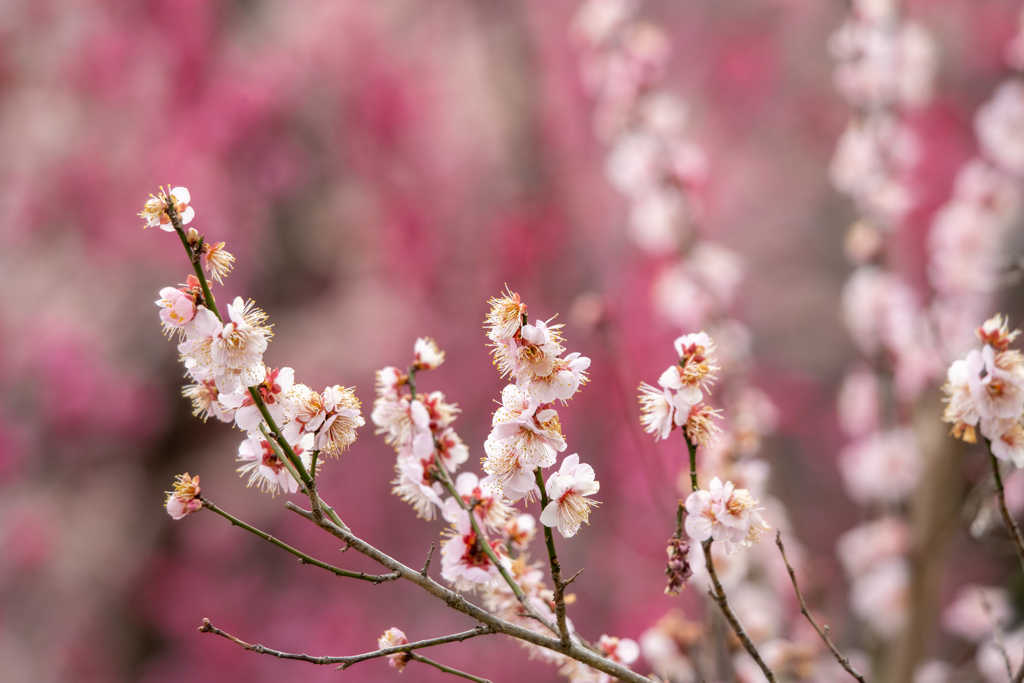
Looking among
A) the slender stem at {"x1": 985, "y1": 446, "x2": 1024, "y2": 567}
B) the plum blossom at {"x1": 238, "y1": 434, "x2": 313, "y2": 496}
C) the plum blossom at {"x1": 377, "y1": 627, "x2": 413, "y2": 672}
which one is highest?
the slender stem at {"x1": 985, "y1": 446, "x2": 1024, "y2": 567}

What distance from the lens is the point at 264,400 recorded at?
759 millimetres

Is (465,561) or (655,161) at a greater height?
(655,161)

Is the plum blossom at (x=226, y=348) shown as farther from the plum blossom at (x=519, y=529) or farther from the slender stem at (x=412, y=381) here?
the plum blossom at (x=519, y=529)

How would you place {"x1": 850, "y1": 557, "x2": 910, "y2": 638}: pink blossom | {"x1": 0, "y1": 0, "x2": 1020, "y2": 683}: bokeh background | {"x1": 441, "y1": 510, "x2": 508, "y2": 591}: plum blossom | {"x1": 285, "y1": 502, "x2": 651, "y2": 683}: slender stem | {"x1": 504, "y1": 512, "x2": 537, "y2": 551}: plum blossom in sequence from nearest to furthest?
{"x1": 285, "y1": 502, "x2": 651, "y2": 683}: slender stem < {"x1": 441, "y1": 510, "x2": 508, "y2": 591}: plum blossom < {"x1": 504, "y1": 512, "x2": 537, "y2": 551}: plum blossom < {"x1": 850, "y1": 557, "x2": 910, "y2": 638}: pink blossom < {"x1": 0, "y1": 0, "x2": 1020, "y2": 683}: bokeh background

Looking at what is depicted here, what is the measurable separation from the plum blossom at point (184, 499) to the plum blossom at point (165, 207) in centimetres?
28

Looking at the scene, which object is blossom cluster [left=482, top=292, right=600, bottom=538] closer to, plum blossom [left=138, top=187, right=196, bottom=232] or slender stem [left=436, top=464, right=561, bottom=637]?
slender stem [left=436, top=464, right=561, bottom=637]

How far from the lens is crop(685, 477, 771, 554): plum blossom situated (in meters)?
0.75

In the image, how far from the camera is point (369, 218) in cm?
349

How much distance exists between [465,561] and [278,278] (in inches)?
127

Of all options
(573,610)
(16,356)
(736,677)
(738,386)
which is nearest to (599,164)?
(738,386)

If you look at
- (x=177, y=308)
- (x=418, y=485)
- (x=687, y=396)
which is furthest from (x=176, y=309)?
(x=687, y=396)

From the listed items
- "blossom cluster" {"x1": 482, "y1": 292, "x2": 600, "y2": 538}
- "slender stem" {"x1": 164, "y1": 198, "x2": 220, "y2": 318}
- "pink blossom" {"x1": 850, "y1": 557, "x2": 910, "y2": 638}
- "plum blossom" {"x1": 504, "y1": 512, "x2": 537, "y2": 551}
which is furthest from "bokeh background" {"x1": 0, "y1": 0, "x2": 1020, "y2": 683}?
"slender stem" {"x1": 164, "y1": 198, "x2": 220, "y2": 318}

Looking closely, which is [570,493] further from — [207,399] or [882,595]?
[882,595]

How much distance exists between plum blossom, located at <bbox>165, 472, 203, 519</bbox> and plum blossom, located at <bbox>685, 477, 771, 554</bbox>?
554 millimetres
